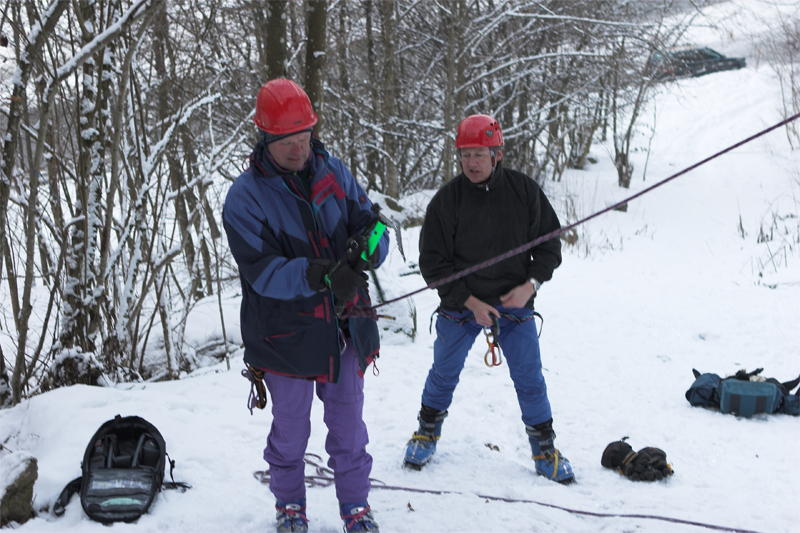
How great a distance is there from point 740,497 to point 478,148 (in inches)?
84.2

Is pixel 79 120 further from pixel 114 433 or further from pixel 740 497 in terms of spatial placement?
pixel 740 497

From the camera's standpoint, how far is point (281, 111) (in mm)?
2092

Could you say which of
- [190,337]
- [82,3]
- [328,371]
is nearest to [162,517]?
[328,371]

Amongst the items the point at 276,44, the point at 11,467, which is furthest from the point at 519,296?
the point at 276,44

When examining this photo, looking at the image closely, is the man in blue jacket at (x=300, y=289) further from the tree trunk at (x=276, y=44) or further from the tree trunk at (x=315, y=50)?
the tree trunk at (x=276, y=44)

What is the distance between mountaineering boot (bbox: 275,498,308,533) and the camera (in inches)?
93.6

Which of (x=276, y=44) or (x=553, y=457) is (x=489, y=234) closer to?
(x=553, y=457)

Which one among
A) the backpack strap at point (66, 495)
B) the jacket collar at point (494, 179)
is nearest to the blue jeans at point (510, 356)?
the jacket collar at point (494, 179)

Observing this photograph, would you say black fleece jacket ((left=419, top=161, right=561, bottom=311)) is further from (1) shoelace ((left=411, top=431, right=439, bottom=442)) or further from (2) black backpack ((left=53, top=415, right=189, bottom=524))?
(2) black backpack ((left=53, top=415, right=189, bottom=524))

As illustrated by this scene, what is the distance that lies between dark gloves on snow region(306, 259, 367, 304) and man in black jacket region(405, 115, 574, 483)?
950 mm

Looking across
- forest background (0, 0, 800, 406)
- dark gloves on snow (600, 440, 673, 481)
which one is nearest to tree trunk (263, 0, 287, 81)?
forest background (0, 0, 800, 406)

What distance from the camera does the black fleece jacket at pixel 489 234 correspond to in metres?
2.93

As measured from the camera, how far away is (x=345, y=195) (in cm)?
228

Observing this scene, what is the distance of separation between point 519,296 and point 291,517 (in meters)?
1.44
